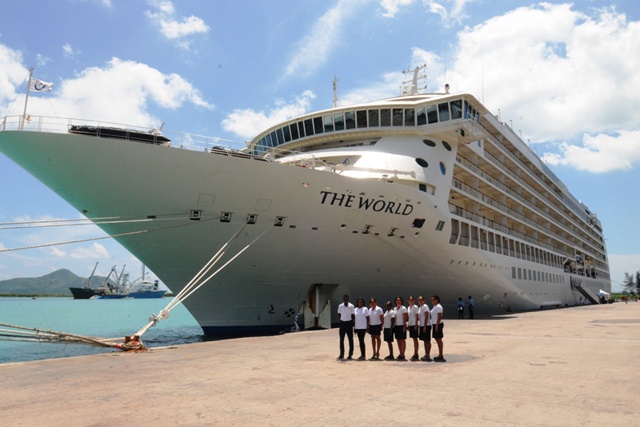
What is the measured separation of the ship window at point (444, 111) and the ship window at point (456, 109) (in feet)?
0.87

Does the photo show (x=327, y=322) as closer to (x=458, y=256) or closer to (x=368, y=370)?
(x=458, y=256)

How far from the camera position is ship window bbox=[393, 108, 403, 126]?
21.3m

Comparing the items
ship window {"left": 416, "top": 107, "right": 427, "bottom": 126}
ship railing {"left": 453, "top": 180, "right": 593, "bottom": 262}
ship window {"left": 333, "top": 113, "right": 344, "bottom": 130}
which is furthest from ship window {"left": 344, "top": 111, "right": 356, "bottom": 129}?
ship railing {"left": 453, "top": 180, "right": 593, "bottom": 262}

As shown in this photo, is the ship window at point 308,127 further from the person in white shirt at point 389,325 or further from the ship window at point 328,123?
the person in white shirt at point 389,325

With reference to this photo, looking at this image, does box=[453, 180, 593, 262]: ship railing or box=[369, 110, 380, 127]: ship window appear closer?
box=[369, 110, 380, 127]: ship window

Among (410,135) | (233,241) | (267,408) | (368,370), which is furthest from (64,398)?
(410,135)

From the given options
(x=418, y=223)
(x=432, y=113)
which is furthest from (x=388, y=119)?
(x=418, y=223)

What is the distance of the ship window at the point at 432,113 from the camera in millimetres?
21438

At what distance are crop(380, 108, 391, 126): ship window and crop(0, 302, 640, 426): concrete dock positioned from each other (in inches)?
516

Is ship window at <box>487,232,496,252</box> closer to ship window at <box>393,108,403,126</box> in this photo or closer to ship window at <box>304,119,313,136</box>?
ship window at <box>393,108,403,126</box>

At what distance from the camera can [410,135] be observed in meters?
21.4

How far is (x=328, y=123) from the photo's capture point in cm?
2175

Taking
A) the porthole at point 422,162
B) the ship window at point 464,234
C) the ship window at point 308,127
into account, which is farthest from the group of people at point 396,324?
the ship window at point 308,127

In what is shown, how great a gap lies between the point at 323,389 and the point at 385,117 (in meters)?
16.9
